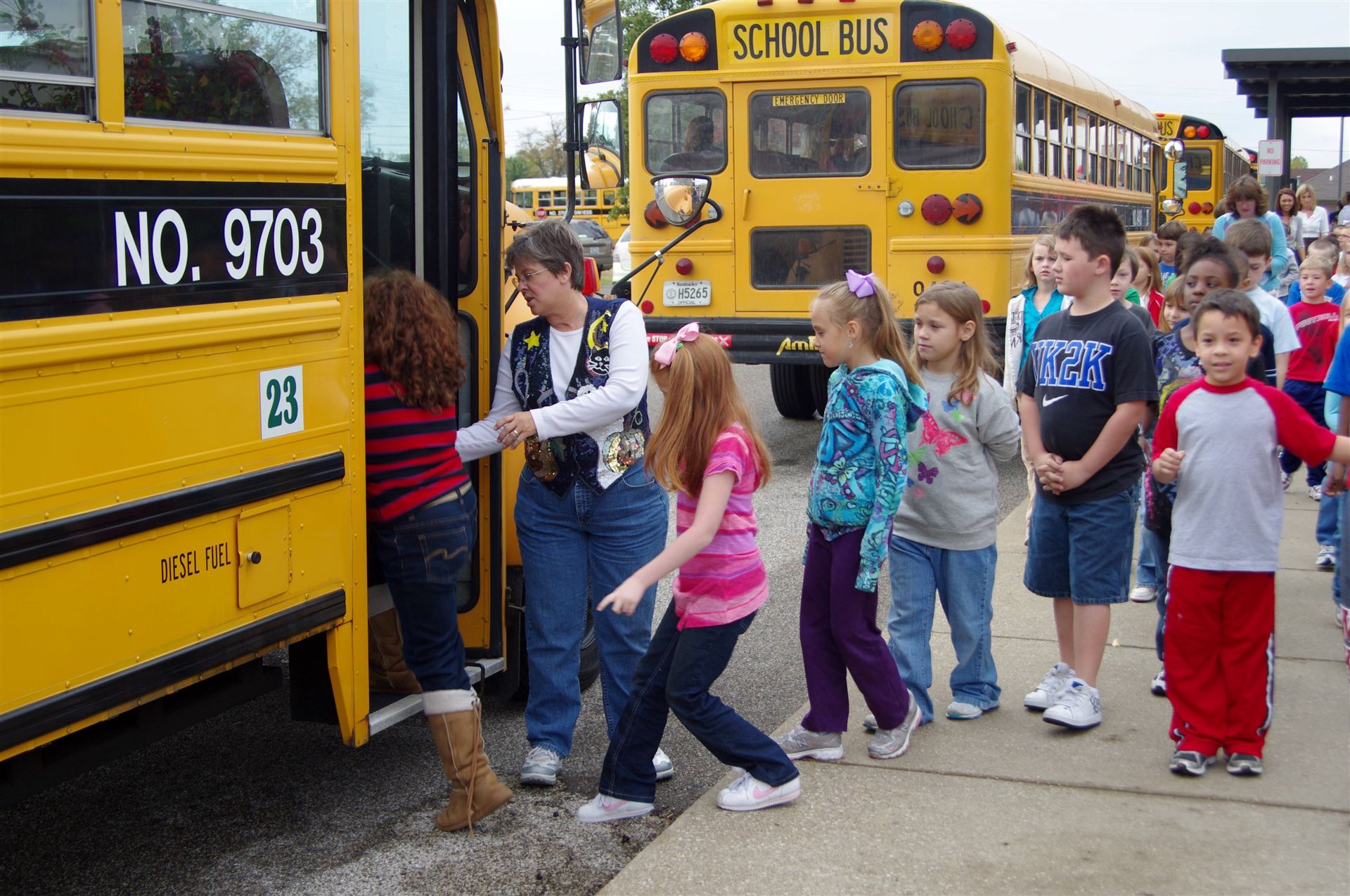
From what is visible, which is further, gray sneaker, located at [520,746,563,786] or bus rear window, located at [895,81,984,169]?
bus rear window, located at [895,81,984,169]

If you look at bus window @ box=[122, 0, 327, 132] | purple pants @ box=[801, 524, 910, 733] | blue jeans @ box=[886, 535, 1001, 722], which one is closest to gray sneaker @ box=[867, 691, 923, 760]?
purple pants @ box=[801, 524, 910, 733]

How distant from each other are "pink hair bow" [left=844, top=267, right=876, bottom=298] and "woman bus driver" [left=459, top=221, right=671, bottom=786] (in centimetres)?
57

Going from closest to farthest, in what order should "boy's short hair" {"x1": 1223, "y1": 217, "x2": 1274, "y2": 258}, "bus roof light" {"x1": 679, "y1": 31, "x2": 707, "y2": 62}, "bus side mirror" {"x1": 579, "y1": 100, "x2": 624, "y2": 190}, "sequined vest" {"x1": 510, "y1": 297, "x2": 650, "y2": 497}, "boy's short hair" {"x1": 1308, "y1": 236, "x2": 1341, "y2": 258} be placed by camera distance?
"sequined vest" {"x1": 510, "y1": 297, "x2": 650, "y2": 497}, "bus side mirror" {"x1": 579, "y1": 100, "x2": 624, "y2": 190}, "boy's short hair" {"x1": 1223, "y1": 217, "x2": 1274, "y2": 258}, "boy's short hair" {"x1": 1308, "y1": 236, "x2": 1341, "y2": 258}, "bus roof light" {"x1": 679, "y1": 31, "x2": 707, "y2": 62}

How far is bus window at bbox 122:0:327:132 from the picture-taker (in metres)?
2.60

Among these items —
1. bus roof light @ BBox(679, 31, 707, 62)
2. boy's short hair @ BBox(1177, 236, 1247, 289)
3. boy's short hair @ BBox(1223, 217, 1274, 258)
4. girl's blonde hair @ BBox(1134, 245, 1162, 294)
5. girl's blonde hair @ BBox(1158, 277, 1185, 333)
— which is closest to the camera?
boy's short hair @ BBox(1177, 236, 1247, 289)

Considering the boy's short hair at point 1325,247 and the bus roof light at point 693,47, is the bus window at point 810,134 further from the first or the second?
the boy's short hair at point 1325,247

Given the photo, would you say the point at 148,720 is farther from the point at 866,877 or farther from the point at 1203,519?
the point at 1203,519

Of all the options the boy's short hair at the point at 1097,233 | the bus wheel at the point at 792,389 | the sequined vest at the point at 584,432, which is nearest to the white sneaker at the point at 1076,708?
the boy's short hair at the point at 1097,233

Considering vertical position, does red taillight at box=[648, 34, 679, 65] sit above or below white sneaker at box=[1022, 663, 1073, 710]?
above

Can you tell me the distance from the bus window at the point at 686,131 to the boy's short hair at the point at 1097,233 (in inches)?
218

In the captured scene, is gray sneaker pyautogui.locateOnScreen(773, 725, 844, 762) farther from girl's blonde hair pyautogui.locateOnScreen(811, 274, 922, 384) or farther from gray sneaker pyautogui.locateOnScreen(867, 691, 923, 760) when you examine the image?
girl's blonde hair pyautogui.locateOnScreen(811, 274, 922, 384)

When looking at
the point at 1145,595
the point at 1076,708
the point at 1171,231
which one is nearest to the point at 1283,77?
the point at 1171,231

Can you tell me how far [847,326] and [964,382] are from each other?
538mm

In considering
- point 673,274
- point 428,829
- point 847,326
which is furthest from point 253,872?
point 673,274
